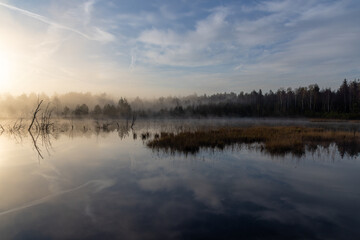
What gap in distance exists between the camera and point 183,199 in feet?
27.4

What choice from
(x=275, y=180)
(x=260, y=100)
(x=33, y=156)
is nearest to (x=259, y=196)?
(x=275, y=180)

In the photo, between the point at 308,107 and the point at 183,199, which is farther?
the point at 308,107

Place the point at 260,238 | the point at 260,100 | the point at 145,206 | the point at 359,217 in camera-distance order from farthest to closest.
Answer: the point at 260,100 → the point at 145,206 → the point at 359,217 → the point at 260,238

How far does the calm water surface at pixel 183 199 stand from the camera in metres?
6.14

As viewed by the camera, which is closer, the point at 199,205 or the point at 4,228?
the point at 4,228

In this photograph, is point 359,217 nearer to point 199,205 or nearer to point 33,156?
point 199,205

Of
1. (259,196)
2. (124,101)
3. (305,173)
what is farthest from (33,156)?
(124,101)

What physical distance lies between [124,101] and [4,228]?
15193 centimetres

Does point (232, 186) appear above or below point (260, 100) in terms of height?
below

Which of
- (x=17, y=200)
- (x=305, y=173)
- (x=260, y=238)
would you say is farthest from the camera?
(x=305, y=173)

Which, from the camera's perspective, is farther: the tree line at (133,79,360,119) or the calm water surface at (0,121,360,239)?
the tree line at (133,79,360,119)

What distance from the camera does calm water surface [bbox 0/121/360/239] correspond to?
6.14 meters

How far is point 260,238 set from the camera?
225 inches

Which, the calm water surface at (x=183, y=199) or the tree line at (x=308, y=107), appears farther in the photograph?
the tree line at (x=308, y=107)
